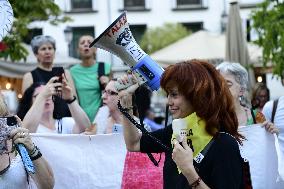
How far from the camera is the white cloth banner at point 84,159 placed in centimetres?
527

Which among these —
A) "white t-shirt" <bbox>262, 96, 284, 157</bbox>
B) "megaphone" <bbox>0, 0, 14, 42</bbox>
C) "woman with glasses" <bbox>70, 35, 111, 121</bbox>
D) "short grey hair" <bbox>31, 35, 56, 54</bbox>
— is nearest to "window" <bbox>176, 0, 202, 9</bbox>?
"woman with glasses" <bbox>70, 35, 111, 121</bbox>

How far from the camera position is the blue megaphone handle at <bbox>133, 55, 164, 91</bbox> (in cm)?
400

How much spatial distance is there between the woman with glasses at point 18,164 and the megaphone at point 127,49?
0.64 metres

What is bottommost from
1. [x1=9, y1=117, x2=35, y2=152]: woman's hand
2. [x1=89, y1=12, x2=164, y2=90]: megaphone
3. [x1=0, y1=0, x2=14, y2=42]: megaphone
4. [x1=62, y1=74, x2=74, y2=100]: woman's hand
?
[x1=9, y1=117, x2=35, y2=152]: woman's hand

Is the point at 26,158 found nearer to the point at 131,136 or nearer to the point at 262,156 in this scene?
the point at 131,136

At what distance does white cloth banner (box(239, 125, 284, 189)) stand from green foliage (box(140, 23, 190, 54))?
26.3 m

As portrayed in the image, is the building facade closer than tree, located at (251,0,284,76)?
No

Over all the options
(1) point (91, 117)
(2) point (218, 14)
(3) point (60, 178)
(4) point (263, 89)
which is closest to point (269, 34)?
(4) point (263, 89)

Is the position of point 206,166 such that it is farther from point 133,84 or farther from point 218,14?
point 218,14

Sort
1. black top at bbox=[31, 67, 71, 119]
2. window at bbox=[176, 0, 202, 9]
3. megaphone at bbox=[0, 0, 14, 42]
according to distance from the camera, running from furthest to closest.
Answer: window at bbox=[176, 0, 202, 9] < black top at bbox=[31, 67, 71, 119] < megaphone at bbox=[0, 0, 14, 42]

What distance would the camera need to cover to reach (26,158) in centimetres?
353

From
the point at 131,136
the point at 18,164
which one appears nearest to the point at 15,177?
the point at 18,164

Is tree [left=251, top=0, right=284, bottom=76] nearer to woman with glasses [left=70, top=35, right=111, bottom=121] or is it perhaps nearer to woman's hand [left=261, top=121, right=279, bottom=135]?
woman with glasses [left=70, top=35, right=111, bottom=121]

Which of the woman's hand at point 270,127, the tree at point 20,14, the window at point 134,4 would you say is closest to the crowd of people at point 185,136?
the woman's hand at point 270,127
